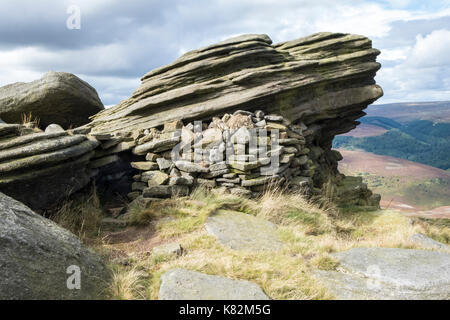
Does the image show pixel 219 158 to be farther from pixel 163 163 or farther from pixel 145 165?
pixel 145 165

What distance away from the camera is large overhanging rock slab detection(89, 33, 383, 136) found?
1369 cm

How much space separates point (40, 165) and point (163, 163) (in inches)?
145

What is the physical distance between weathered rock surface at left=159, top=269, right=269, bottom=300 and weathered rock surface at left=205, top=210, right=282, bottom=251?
1.91m

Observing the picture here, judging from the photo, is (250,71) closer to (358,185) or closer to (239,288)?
(358,185)

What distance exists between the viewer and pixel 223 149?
37.0 ft

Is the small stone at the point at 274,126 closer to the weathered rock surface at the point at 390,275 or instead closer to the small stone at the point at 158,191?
the small stone at the point at 158,191

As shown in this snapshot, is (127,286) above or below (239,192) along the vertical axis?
below

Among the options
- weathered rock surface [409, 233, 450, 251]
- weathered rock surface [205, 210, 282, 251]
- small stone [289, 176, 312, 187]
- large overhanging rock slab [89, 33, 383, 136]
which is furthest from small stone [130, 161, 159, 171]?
weathered rock surface [409, 233, 450, 251]

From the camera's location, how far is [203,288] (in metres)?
5.15

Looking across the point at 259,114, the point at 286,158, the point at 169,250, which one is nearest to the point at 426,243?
the point at 286,158

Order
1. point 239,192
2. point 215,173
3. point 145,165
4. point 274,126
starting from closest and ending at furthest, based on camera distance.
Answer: point 239,192 < point 215,173 < point 145,165 < point 274,126

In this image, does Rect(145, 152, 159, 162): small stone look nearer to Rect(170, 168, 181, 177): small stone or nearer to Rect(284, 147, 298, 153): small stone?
Rect(170, 168, 181, 177): small stone

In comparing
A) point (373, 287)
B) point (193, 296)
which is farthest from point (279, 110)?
point (193, 296)

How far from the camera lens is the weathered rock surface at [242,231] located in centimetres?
761
